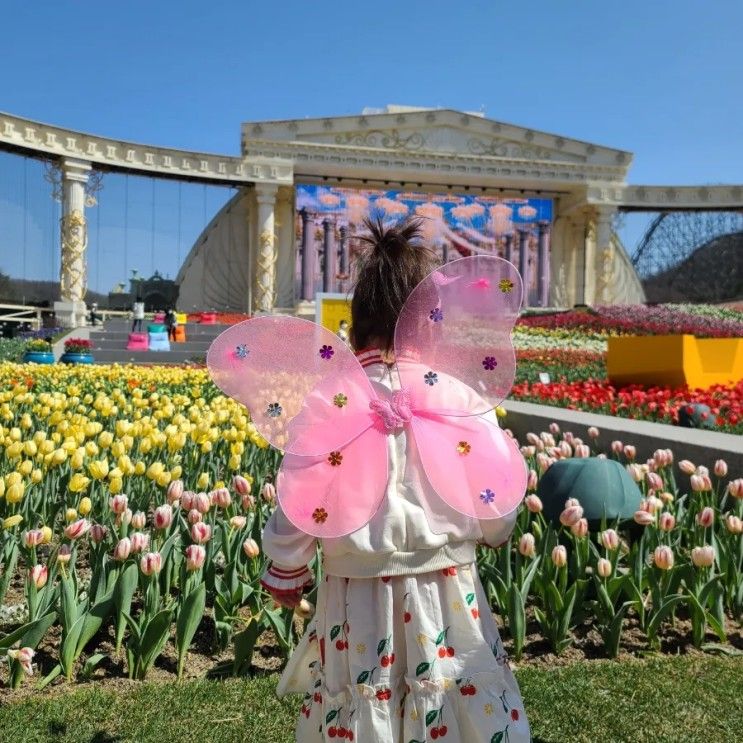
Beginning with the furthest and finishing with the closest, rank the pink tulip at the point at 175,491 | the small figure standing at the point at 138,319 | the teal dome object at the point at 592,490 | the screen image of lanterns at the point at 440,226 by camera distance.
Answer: the screen image of lanterns at the point at 440,226 → the small figure standing at the point at 138,319 → the teal dome object at the point at 592,490 → the pink tulip at the point at 175,491

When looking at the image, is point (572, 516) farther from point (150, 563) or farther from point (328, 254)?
point (328, 254)

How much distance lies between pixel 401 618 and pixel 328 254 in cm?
2687

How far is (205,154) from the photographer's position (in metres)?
26.2

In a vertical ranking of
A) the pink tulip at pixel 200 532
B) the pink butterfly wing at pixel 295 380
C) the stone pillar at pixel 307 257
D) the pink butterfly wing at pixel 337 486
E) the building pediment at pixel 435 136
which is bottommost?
the pink tulip at pixel 200 532

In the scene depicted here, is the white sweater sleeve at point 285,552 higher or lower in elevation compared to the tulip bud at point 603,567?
higher

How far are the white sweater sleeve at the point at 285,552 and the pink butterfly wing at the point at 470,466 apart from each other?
0.27m

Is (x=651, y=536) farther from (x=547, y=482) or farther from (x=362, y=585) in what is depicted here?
(x=362, y=585)

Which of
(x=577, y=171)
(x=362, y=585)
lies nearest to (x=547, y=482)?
(x=362, y=585)

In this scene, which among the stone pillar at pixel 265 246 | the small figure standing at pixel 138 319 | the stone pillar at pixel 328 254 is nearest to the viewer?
the small figure standing at pixel 138 319

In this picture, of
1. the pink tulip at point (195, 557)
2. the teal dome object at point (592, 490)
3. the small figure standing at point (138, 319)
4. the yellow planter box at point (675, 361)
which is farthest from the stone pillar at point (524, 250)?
the pink tulip at point (195, 557)

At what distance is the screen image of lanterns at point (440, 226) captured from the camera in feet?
90.8

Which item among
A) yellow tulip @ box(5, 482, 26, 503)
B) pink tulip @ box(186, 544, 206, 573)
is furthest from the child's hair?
yellow tulip @ box(5, 482, 26, 503)

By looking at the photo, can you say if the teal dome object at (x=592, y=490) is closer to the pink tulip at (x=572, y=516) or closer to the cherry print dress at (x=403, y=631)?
the pink tulip at (x=572, y=516)

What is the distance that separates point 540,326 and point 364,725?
22.1m
